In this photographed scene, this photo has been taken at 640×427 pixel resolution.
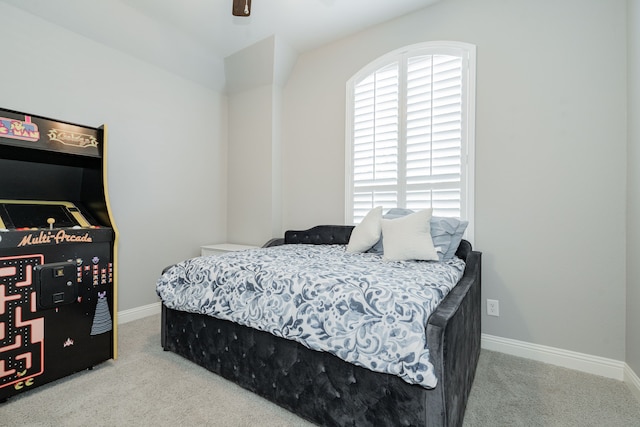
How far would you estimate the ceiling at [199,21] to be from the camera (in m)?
2.39

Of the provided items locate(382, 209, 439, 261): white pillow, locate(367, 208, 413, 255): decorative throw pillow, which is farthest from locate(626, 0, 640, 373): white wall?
locate(367, 208, 413, 255): decorative throw pillow

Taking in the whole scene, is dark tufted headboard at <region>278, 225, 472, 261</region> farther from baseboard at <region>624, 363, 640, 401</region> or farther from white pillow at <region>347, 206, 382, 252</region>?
baseboard at <region>624, 363, 640, 401</region>

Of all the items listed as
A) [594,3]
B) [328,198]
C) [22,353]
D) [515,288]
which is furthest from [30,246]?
[594,3]

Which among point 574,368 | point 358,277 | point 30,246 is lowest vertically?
point 574,368

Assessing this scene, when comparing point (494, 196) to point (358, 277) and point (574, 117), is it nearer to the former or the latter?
point (574, 117)

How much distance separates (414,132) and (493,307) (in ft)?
5.00

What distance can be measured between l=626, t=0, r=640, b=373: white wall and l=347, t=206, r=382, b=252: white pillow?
1500mm

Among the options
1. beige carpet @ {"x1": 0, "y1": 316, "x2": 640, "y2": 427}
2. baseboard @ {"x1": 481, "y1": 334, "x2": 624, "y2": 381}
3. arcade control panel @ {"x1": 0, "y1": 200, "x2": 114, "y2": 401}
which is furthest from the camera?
baseboard @ {"x1": 481, "y1": 334, "x2": 624, "y2": 381}

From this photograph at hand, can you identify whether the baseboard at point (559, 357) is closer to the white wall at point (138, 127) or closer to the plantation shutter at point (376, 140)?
the plantation shutter at point (376, 140)

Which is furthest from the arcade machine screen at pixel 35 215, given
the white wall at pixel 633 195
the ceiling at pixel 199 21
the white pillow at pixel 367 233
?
the white wall at pixel 633 195

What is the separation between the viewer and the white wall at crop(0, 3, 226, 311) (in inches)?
87.9

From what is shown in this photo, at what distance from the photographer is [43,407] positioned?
1.55 m

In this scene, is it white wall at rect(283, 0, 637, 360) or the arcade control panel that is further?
white wall at rect(283, 0, 637, 360)

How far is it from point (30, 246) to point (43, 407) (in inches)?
33.4
